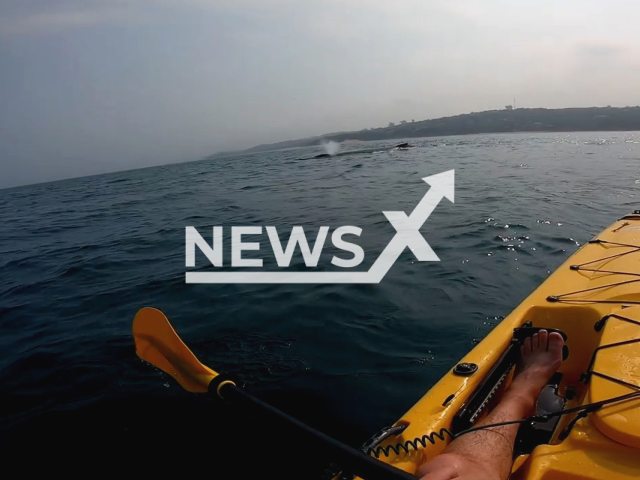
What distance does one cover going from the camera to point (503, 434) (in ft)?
7.38

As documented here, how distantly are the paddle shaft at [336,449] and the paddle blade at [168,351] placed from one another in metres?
0.52

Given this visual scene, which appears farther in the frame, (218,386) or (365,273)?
(365,273)

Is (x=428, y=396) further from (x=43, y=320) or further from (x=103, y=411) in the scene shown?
(x=43, y=320)

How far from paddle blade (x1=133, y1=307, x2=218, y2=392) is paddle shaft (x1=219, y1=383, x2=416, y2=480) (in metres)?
0.52

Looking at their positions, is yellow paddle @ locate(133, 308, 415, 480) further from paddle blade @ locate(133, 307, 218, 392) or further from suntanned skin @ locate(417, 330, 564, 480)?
suntanned skin @ locate(417, 330, 564, 480)

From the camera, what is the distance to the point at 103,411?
3584mm

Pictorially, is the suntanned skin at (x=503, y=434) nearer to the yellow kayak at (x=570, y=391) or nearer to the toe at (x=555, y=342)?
the toe at (x=555, y=342)

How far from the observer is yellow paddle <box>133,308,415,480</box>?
1.84m

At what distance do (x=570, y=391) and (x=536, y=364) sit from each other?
44 centimetres

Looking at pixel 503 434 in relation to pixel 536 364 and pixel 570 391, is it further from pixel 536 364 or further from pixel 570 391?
pixel 570 391

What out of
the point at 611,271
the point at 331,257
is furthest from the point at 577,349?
the point at 331,257

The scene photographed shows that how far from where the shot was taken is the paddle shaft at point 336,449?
Answer: 1786 mm

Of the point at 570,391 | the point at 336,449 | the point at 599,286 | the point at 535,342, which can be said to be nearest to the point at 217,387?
the point at 336,449

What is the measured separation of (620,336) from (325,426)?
A: 2120 millimetres
